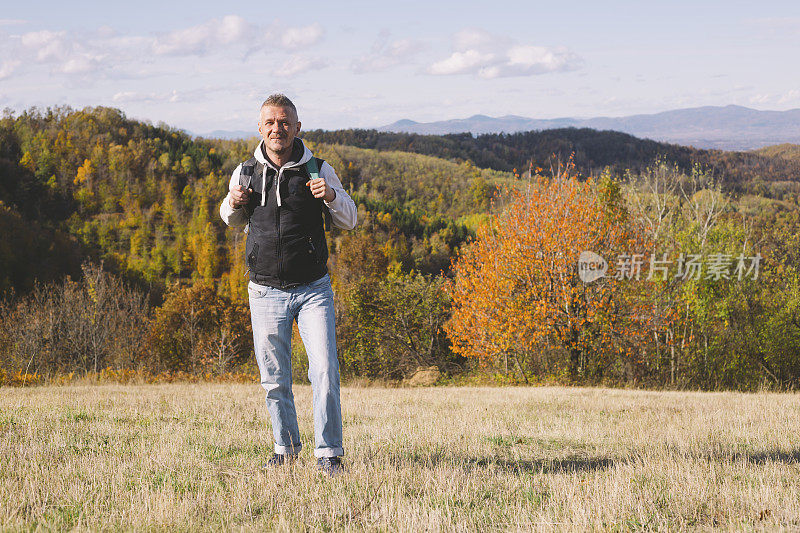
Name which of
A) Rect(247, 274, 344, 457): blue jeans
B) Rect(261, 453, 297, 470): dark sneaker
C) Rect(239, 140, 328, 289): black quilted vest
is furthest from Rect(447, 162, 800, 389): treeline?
Rect(239, 140, 328, 289): black quilted vest

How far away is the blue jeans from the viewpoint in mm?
4555

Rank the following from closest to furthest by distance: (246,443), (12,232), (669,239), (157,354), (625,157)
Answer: (246,443) < (669,239) < (157,354) < (12,232) < (625,157)

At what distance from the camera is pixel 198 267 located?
120438 millimetres

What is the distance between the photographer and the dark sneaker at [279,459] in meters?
4.73

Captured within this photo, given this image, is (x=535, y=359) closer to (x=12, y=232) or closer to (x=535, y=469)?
(x=535, y=469)

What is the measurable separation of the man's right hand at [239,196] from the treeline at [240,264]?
2054 centimetres

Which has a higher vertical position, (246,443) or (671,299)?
(246,443)

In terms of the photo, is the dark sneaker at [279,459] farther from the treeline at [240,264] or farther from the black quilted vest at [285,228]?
the treeline at [240,264]

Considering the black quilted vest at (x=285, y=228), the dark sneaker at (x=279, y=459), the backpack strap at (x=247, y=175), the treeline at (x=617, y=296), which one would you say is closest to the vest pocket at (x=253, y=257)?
the black quilted vest at (x=285, y=228)

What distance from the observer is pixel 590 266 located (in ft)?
79.2

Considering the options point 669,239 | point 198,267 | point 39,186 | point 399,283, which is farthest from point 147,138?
point 669,239

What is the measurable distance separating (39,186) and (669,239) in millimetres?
135387

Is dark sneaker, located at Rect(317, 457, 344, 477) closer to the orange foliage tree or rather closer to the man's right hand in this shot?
the man's right hand

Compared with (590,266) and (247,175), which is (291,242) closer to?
(247,175)
